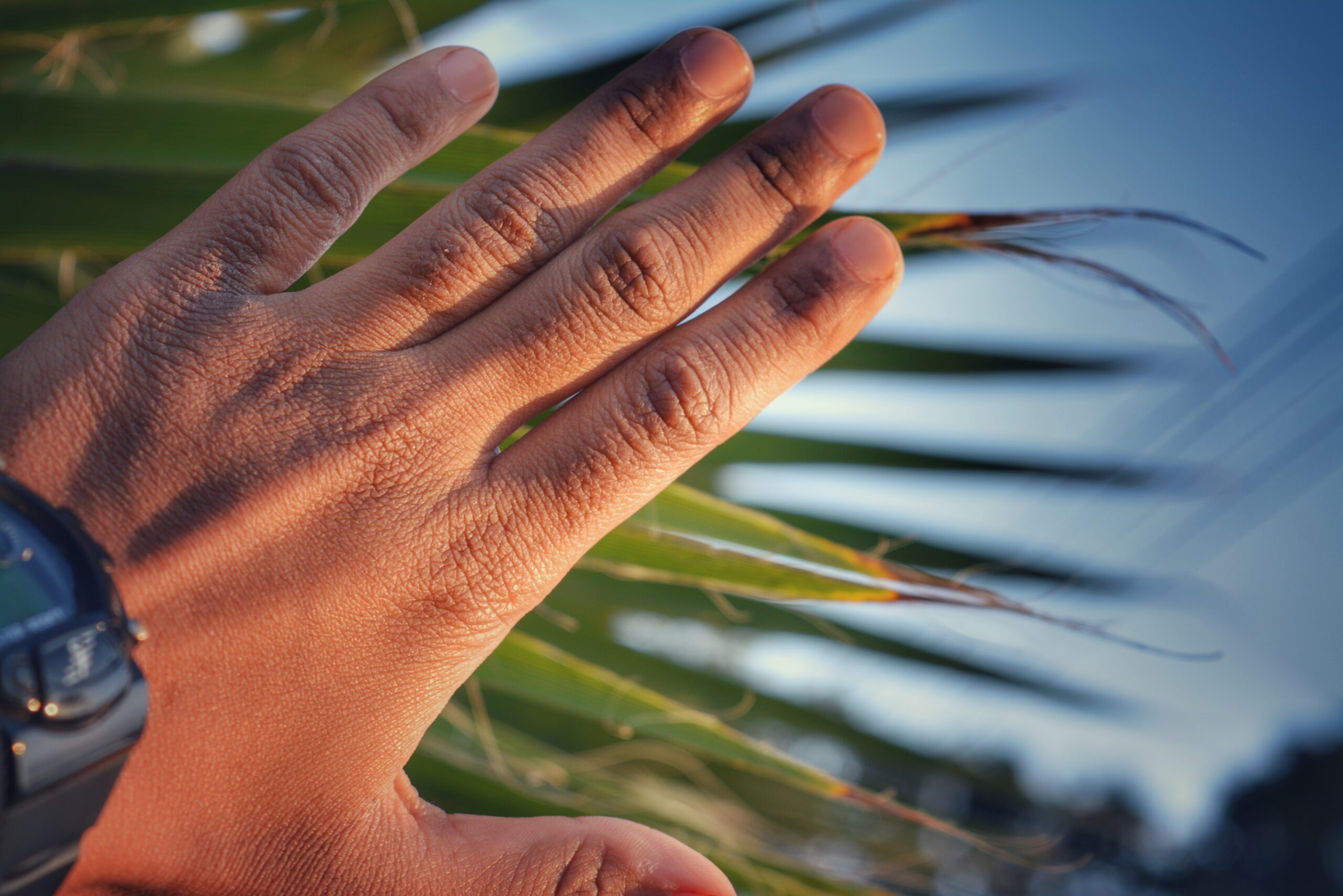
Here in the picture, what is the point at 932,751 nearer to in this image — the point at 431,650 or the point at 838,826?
the point at 838,826

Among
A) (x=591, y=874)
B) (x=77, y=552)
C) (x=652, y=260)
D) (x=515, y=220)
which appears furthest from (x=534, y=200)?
(x=591, y=874)

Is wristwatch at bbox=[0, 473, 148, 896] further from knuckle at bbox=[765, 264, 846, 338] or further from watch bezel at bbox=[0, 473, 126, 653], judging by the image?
knuckle at bbox=[765, 264, 846, 338]

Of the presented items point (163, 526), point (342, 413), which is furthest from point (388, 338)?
point (163, 526)

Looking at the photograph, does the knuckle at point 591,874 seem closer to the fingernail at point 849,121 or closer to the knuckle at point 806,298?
the knuckle at point 806,298

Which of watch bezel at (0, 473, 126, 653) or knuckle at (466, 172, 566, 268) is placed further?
knuckle at (466, 172, 566, 268)

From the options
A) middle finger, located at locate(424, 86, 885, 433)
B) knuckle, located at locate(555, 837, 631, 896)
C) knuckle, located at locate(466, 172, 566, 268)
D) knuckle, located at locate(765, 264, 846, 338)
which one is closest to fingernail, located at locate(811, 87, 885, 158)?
middle finger, located at locate(424, 86, 885, 433)

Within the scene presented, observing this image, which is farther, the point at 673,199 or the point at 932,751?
the point at 932,751

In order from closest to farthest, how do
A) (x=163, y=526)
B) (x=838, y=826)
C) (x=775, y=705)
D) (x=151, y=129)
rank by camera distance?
(x=163, y=526), (x=151, y=129), (x=775, y=705), (x=838, y=826)
